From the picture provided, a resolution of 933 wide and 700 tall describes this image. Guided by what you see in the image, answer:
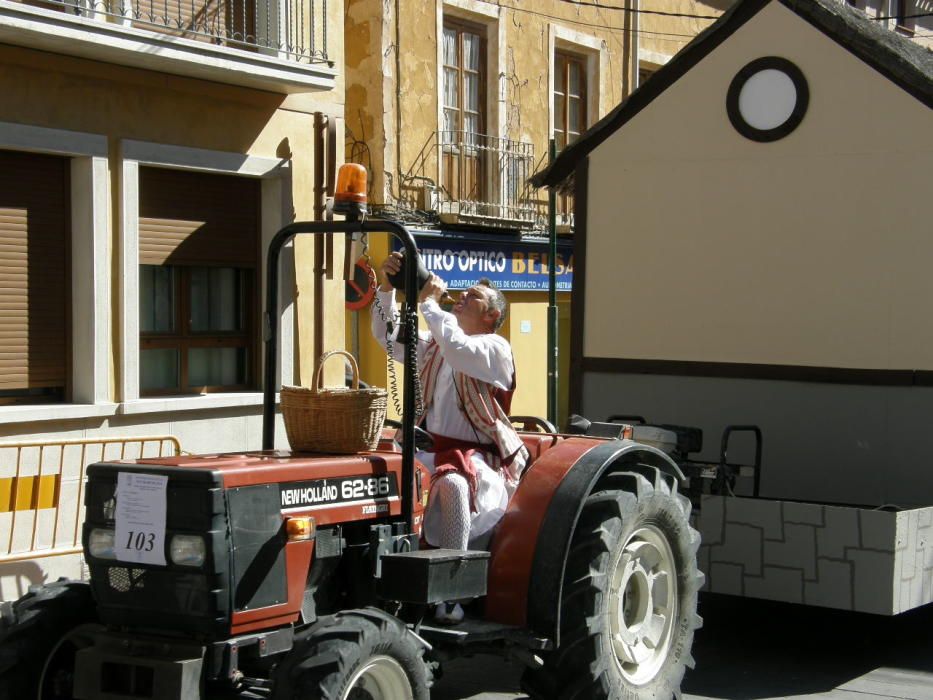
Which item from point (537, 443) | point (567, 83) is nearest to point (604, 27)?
point (567, 83)

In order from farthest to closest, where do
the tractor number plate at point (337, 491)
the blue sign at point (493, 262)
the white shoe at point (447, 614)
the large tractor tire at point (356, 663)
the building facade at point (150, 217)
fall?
the blue sign at point (493, 262), the building facade at point (150, 217), the white shoe at point (447, 614), the tractor number plate at point (337, 491), the large tractor tire at point (356, 663)

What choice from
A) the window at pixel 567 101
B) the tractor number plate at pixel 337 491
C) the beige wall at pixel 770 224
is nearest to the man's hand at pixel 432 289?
the tractor number plate at pixel 337 491

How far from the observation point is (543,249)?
66.0ft

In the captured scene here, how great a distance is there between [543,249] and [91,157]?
33.7 feet

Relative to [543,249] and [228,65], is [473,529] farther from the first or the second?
[543,249]

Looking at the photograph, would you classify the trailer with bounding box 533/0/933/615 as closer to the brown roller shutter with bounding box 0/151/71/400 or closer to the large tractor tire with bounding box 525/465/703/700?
the large tractor tire with bounding box 525/465/703/700

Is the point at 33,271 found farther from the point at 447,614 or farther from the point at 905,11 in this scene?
the point at 905,11

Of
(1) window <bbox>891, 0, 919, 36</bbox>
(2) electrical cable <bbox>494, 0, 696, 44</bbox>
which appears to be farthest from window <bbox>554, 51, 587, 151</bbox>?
(1) window <bbox>891, 0, 919, 36</bbox>

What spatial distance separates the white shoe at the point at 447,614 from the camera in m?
5.51

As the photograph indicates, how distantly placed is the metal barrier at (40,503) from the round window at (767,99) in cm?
443

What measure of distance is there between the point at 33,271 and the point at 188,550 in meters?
6.48

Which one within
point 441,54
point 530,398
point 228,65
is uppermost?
point 441,54

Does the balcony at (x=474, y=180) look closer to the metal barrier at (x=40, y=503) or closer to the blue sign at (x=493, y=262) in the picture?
the blue sign at (x=493, y=262)

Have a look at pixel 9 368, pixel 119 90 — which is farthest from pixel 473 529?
pixel 119 90
